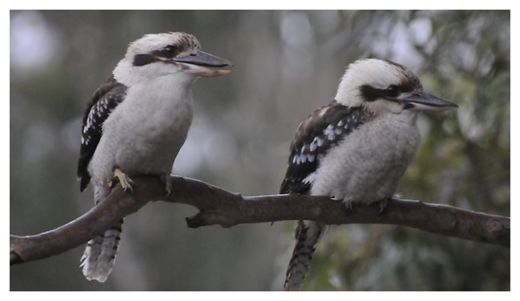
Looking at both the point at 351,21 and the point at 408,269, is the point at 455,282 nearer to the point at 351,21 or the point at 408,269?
the point at 408,269

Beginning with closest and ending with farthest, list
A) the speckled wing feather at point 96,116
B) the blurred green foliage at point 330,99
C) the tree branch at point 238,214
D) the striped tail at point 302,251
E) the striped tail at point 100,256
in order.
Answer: the tree branch at point 238,214, the speckled wing feather at point 96,116, the striped tail at point 100,256, the striped tail at point 302,251, the blurred green foliage at point 330,99

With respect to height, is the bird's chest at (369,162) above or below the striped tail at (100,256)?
above

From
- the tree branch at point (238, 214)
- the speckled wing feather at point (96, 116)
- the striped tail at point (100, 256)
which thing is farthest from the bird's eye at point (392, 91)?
the striped tail at point (100, 256)

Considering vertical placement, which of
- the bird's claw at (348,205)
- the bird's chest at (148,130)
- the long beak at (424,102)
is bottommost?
the bird's claw at (348,205)

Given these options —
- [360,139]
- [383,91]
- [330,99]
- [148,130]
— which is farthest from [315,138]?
[330,99]

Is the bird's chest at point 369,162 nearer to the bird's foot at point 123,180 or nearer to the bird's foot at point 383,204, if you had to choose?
the bird's foot at point 383,204

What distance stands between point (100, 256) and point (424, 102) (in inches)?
34.9

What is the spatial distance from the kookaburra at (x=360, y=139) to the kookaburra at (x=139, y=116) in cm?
41

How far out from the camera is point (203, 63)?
75.5 inches

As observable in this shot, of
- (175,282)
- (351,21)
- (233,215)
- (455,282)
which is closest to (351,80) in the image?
(233,215)

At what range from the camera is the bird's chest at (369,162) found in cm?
219

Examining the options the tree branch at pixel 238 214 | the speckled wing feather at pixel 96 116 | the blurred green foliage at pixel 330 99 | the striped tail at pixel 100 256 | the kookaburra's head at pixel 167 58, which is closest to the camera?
the tree branch at pixel 238 214

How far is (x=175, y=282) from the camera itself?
16.0ft
